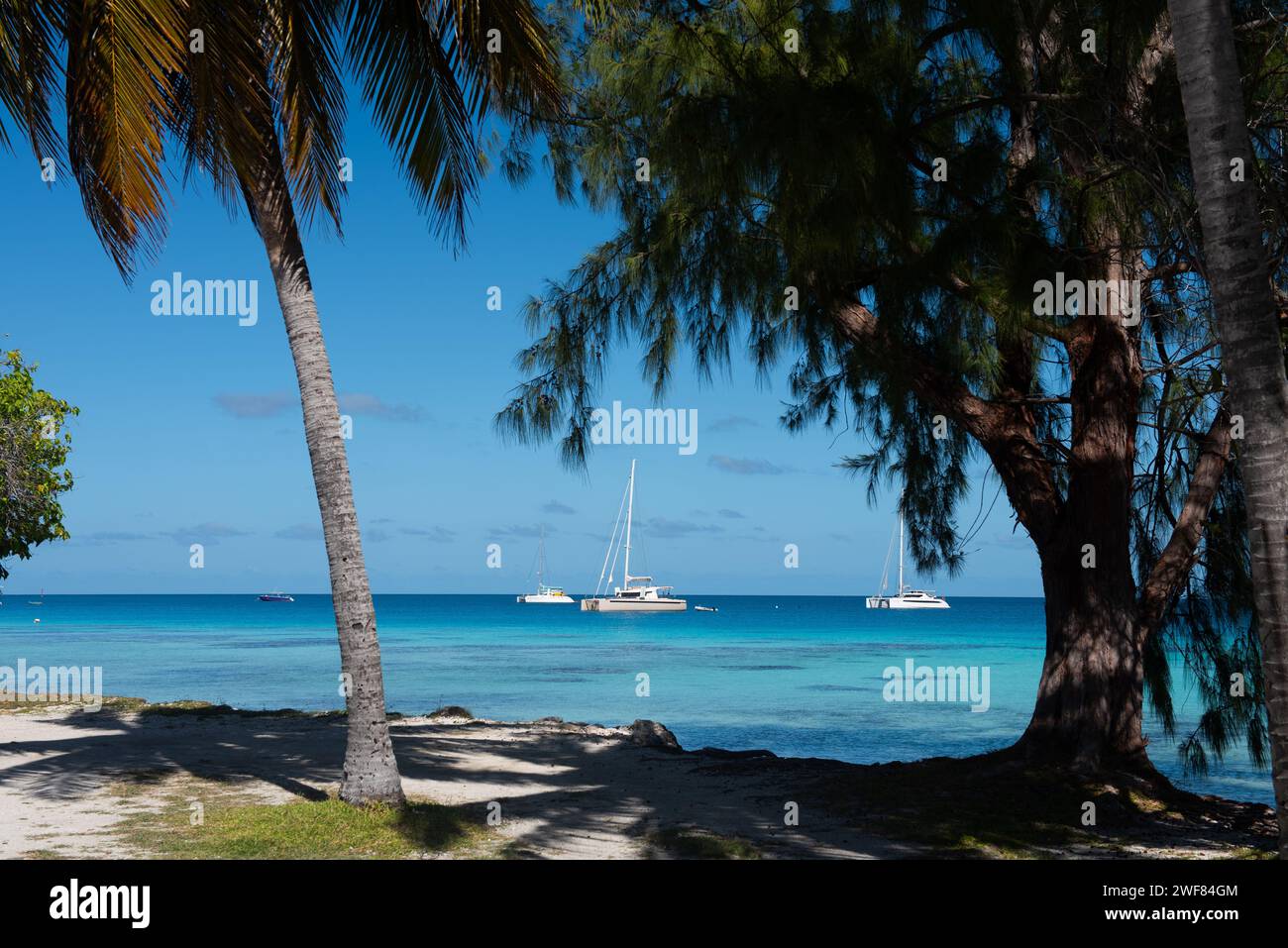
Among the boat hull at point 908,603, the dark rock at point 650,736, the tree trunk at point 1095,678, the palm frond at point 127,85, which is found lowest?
the boat hull at point 908,603

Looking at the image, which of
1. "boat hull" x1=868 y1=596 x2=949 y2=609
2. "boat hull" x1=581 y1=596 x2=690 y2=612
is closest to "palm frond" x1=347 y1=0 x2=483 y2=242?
"boat hull" x1=581 y1=596 x2=690 y2=612

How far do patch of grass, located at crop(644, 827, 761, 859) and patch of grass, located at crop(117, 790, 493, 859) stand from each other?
1.19 metres

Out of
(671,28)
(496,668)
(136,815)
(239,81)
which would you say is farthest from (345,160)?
(496,668)

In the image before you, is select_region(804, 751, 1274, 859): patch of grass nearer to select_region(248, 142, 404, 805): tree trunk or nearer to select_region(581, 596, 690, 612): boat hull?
select_region(248, 142, 404, 805): tree trunk

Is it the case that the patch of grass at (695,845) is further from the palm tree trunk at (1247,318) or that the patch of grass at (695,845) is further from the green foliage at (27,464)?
the green foliage at (27,464)

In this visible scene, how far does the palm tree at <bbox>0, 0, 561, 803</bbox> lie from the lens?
7.55 meters

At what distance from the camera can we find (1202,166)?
4.68 metres

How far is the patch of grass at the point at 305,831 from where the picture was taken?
7242mm

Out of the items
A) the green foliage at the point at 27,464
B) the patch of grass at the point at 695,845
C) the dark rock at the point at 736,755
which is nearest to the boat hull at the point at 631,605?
the green foliage at the point at 27,464

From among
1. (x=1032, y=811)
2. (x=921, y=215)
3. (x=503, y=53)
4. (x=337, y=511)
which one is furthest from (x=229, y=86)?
(x=1032, y=811)

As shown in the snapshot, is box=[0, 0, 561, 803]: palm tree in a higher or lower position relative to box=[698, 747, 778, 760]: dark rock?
higher

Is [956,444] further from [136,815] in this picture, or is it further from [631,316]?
[136,815]

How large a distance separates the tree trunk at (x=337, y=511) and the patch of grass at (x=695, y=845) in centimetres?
214
